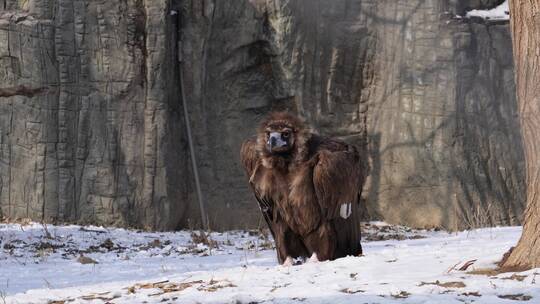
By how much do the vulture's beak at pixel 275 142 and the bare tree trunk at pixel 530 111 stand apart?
99.6 inches

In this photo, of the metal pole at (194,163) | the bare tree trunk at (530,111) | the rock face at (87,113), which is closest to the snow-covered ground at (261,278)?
the bare tree trunk at (530,111)

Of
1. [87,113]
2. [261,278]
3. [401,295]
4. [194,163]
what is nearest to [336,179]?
[261,278]

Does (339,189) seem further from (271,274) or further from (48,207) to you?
(48,207)

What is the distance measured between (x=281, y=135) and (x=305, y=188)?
566 mm

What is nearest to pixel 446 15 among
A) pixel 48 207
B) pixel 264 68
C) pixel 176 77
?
pixel 264 68

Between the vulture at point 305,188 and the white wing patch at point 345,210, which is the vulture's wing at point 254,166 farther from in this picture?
the white wing patch at point 345,210

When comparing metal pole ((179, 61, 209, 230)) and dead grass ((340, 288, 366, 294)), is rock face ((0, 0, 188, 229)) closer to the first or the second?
metal pole ((179, 61, 209, 230))

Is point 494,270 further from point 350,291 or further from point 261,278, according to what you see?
point 261,278

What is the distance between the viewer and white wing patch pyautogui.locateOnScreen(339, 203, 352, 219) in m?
8.64

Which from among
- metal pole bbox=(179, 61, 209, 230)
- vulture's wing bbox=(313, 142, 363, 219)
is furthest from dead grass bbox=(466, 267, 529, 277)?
metal pole bbox=(179, 61, 209, 230)

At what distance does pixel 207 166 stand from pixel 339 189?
8170 millimetres

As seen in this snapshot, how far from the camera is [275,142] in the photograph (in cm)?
866

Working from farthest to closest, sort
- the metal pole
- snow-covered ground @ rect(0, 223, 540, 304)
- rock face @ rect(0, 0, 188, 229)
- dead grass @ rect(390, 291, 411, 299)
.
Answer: the metal pole → rock face @ rect(0, 0, 188, 229) → snow-covered ground @ rect(0, 223, 540, 304) → dead grass @ rect(390, 291, 411, 299)

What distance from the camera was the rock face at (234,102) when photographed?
15305 mm
